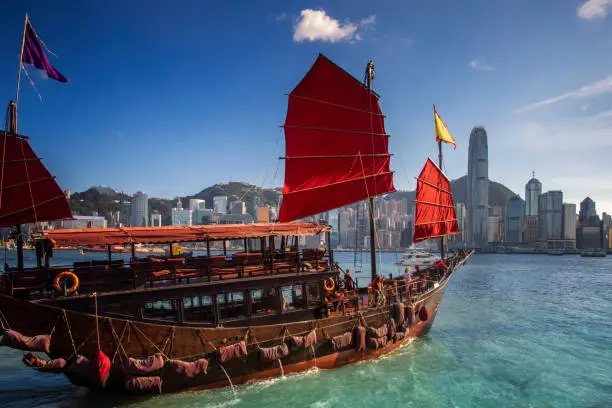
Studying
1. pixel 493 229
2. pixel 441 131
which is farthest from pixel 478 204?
pixel 441 131

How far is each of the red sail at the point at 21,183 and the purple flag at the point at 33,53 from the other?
252 cm

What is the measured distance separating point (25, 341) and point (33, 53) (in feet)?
25.5

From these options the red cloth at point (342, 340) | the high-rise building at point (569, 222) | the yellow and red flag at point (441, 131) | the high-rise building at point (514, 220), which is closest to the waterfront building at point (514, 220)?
the high-rise building at point (514, 220)

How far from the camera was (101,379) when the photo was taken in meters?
9.83

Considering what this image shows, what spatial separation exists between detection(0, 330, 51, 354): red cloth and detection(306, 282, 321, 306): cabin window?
7.50 meters

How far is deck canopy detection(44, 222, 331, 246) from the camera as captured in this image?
1075 centimetres

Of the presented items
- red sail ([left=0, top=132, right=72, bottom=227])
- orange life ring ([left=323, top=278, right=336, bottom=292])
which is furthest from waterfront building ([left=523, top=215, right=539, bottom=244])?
red sail ([left=0, top=132, right=72, bottom=227])

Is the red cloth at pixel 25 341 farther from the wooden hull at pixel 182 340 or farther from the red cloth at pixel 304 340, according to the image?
the red cloth at pixel 304 340

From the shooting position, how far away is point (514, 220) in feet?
573

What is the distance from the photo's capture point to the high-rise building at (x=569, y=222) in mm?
154375

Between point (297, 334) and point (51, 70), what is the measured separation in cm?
1089

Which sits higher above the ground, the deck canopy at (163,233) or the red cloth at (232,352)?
the deck canopy at (163,233)

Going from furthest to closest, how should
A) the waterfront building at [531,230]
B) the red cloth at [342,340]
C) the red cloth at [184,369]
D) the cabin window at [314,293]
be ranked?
1. the waterfront building at [531,230]
2. the cabin window at [314,293]
3. the red cloth at [342,340]
4. the red cloth at [184,369]

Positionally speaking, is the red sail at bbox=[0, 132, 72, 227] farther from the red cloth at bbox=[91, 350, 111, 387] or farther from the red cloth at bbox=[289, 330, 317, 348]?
the red cloth at bbox=[289, 330, 317, 348]
